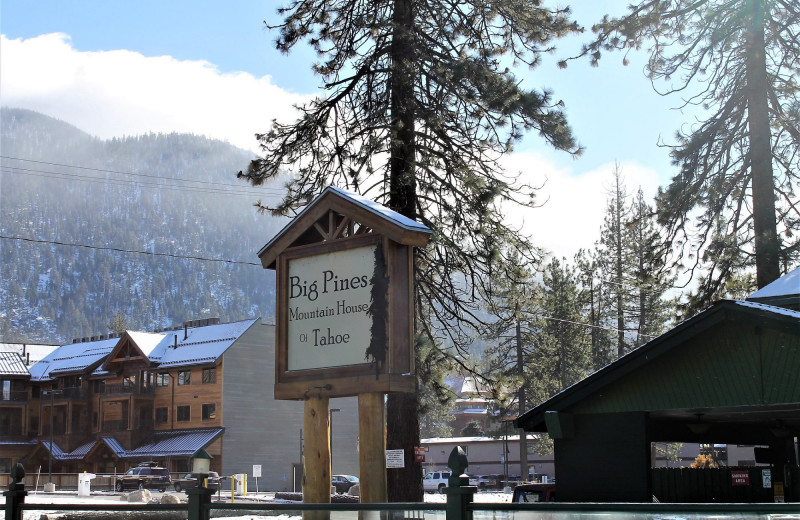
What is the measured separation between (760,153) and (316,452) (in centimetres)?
1713

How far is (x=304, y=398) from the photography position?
36.2 ft

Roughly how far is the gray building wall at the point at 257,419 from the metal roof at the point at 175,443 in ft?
4.53

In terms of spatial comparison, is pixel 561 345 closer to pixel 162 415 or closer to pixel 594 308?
pixel 594 308

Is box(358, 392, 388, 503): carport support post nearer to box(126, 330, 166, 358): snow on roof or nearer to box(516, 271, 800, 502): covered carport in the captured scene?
box(516, 271, 800, 502): covered carport

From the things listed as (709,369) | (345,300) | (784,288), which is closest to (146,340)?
(784,288)

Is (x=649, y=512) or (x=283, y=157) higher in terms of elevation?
(x=283, y=157)

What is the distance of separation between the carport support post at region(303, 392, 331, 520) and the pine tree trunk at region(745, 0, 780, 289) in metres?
15.7

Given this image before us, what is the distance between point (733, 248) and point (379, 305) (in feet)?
52.5

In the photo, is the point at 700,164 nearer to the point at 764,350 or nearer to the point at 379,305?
the point at 764,350

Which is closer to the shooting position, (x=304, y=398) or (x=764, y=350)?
(x=304, y=398)

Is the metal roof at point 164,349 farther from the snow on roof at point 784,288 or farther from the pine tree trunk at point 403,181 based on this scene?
the snow on roof at point 784,288

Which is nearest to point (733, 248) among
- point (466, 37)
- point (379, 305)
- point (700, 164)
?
point (700, 164)

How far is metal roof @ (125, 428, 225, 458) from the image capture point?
2298 inches

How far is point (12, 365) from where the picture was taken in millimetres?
72188
